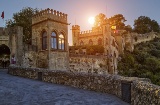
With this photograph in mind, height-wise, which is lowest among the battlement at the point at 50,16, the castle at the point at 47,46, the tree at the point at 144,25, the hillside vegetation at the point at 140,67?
the hillside vegetation at the point at 140,67

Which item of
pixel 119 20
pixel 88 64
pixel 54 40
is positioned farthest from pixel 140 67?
pixel 119 20

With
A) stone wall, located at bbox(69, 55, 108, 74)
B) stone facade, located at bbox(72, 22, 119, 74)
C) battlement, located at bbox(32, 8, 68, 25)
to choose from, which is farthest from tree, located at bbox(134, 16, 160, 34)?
battlement, located at bbox(32, 8, 68, 25)

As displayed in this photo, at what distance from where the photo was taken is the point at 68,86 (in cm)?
1279

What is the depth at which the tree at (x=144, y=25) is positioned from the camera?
79744 mm

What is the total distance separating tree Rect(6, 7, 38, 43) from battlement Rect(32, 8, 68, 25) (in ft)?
30.7

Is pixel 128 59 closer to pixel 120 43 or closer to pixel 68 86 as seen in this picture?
pixel 120 43

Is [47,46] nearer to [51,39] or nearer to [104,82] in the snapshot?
[51,39]

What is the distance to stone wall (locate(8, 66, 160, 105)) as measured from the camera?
253 inches

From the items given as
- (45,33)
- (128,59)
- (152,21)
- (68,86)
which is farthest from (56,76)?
(152,21)

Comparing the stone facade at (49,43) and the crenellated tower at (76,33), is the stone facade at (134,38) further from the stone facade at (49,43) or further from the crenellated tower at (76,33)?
the stone facade at (49,43)

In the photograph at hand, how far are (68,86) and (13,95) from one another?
4.14m

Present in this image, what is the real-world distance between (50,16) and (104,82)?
16.9m

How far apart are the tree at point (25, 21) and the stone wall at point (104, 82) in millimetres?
18772

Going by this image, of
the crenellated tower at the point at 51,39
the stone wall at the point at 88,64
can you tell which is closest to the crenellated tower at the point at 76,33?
the stone wall at the point at 88,64
